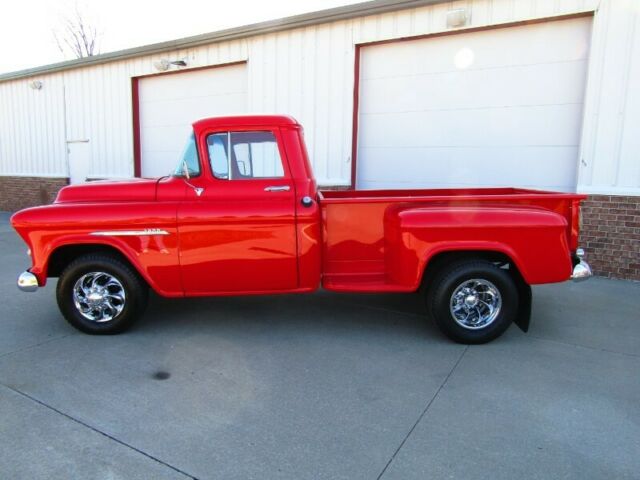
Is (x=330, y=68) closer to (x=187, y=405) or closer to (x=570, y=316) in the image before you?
(x=570, y=316)

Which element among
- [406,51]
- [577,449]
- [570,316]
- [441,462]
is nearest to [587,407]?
[577,449]

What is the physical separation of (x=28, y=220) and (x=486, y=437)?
409cm

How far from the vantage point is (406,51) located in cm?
834

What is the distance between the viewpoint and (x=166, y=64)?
36.3ft

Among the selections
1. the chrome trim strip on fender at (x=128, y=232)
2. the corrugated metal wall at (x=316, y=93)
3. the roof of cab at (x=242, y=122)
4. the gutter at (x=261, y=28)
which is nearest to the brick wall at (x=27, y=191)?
the corrugated metal wall at (x=316, y=93)

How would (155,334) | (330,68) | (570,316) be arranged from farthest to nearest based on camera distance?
(330,68)
(570,316)
(155,334)

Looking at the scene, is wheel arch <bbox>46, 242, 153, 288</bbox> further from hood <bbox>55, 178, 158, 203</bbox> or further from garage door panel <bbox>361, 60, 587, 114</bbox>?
garage door panel <bbox>361, 60, 587, 114</bbox>

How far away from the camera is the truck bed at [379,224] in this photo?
4.21m

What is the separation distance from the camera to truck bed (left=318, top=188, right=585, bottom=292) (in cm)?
421

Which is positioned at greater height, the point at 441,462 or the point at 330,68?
the point at 330,68

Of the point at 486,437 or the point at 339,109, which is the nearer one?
the point at 486,437

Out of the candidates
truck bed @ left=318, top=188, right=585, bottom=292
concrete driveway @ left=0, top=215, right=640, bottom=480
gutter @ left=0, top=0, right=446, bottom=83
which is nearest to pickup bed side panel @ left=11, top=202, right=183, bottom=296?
concrete driveway @ left=0, top=215, right=640, bottom=480

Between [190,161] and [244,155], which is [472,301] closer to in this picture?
[244,155]

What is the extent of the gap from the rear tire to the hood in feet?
9.10
